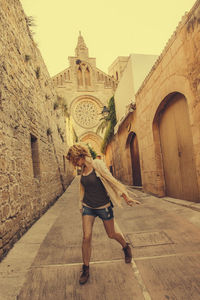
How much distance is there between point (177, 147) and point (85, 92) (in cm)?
2769

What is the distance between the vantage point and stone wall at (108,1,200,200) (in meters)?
4.04

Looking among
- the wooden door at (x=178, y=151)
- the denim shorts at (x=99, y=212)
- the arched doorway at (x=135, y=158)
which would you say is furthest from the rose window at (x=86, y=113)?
the denim shorts at (x=99, y=212)

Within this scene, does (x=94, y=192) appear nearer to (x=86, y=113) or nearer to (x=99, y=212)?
(x=99, y=212)

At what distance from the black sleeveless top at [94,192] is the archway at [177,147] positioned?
11.0 ft

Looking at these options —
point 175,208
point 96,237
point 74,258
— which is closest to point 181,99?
point 175,208

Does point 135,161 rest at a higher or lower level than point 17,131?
lower

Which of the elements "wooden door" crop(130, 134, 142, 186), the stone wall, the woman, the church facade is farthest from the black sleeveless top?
the church facade

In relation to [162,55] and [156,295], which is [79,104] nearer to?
[162,55]

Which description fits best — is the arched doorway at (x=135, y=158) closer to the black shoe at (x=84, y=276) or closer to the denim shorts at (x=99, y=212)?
the denim shorts at (x=99, y=212)

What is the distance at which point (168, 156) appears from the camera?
20.0 feet

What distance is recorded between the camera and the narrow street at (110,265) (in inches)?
74.5

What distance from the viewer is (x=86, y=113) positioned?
31.2 meters

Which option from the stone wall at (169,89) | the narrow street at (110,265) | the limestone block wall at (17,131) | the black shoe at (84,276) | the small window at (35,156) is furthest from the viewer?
the small window at (35,156)

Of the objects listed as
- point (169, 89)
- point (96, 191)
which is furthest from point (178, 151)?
point (96, 191)
